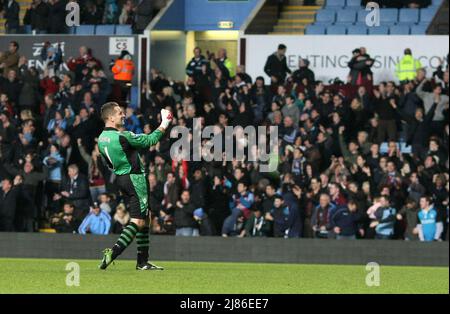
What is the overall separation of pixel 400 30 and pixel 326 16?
7.12ft

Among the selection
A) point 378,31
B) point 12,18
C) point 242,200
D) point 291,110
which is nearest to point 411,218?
point 242,200

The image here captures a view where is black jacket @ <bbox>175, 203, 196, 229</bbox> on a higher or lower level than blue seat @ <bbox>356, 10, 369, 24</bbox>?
lower

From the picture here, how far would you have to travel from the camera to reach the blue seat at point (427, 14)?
103ft

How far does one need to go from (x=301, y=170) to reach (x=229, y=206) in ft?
5.70

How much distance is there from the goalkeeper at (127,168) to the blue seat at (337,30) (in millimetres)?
16391

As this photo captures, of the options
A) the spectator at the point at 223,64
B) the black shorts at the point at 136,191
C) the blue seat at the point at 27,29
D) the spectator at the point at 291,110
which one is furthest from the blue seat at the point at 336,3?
the black shorts at the point at 136,191

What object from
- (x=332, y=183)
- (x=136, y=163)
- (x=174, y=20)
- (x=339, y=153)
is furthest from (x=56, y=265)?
(x=174, y=20)

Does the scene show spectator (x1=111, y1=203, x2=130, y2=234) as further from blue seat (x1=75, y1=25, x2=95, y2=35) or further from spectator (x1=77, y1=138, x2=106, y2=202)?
blue seat (x1=75, y1=25, x2=95, y2=35)

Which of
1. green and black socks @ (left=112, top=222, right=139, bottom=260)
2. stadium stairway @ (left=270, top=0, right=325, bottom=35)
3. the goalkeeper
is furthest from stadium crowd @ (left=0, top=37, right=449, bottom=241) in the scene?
green and black socks @ (left=112, top=222, right=139, bottom=260)

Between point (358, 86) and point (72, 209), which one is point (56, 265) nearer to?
point (72, 209)

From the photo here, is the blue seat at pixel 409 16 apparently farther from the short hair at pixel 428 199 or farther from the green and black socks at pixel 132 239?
the green and black socks at pixel 132 239

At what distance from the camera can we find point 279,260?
75.4ft

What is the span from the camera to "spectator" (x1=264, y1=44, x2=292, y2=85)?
96.2ft

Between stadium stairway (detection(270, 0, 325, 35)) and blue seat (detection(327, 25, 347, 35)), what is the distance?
3.14ft
